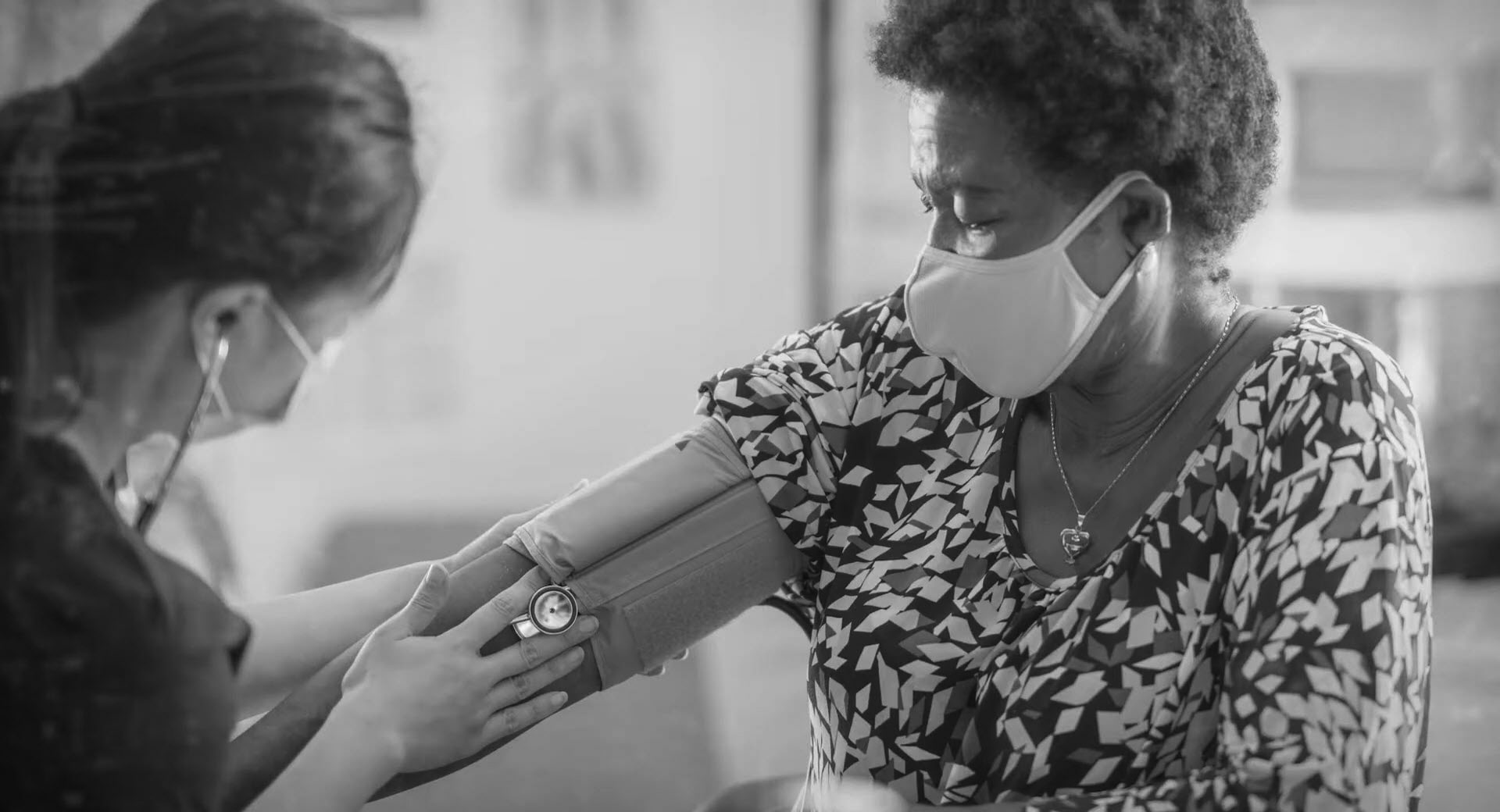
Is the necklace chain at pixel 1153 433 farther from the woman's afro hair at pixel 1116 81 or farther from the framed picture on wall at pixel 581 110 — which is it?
the framed picture on wall at pixel 581 110

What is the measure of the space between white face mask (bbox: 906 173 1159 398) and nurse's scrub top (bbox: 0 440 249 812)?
679mm

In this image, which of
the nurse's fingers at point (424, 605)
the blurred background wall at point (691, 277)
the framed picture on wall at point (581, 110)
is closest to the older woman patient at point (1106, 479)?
the nurse's fingers at point (424, 605)

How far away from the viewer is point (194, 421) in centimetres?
96

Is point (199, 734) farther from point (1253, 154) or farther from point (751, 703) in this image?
point (751, 703)

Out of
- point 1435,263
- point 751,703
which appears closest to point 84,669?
point 751,703

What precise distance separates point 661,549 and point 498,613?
0.17m

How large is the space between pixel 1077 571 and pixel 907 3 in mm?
536

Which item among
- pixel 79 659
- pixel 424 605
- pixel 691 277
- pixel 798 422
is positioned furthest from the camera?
pixel 691 277

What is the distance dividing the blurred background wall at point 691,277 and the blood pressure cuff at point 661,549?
480 mm

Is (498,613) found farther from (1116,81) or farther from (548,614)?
(1116,81)

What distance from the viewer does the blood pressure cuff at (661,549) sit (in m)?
1.30

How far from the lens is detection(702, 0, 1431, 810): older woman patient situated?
3.39ft

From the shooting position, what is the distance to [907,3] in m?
1.24

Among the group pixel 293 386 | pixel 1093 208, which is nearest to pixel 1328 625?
pixel 1093 208
